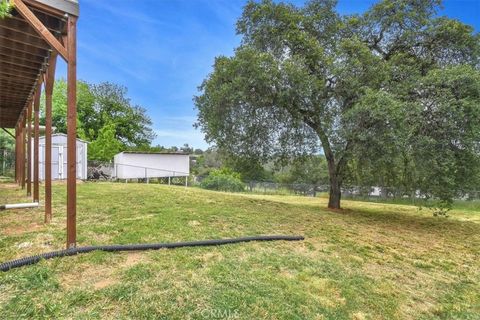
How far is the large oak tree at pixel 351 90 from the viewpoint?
24.3 feet

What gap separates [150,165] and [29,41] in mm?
17046

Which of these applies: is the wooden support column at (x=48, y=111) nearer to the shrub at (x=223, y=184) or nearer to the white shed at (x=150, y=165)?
the white shed at (x=150, y=165)

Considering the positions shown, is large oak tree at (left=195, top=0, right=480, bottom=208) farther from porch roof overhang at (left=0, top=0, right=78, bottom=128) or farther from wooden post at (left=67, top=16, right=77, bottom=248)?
wooden post at (left=67, top=16, right=77, bottom=248)

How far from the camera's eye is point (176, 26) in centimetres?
1507

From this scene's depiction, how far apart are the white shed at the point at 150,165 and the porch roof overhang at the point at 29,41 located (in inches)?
501

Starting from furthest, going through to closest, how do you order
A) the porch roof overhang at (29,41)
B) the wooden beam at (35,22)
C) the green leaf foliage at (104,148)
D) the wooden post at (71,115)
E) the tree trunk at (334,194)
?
the green leaf foliage at (104,148), the tree trunk at (334,194), the wooden post at (71,115), the porch roof overhang at (29,41), the wooden beam at (35,22)

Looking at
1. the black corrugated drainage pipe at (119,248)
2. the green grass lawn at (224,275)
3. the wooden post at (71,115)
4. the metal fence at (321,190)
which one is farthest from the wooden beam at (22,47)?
the metal fence at (321,190)

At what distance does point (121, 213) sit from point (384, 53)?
9074 millimetres

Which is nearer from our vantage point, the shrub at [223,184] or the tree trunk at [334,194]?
the tree trunk at [334,194]

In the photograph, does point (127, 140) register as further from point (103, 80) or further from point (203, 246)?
point (203, 246)

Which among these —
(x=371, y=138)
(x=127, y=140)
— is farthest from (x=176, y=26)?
(x=127, y=140)

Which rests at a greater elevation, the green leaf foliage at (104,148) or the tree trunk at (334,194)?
the green leaf foliage at (104,148)

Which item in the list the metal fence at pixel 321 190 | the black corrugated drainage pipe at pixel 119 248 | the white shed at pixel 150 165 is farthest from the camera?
the white shed at pixel 150 165

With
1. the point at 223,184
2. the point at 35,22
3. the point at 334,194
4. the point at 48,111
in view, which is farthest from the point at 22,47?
the point at 223,184
